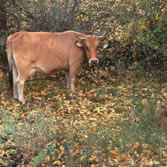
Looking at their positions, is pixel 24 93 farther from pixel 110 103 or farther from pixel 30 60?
pixel 110 103

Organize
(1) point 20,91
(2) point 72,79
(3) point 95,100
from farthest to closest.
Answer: (2) point 72,79 → (3) point 95,100 → (1) point 20,91

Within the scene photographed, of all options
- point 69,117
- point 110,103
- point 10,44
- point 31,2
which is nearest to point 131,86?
point 110,103

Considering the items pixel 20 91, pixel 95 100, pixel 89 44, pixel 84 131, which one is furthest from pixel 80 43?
pixel 84 131

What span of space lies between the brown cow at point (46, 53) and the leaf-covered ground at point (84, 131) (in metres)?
0.51

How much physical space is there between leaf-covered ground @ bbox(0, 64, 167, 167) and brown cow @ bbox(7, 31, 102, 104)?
51cm

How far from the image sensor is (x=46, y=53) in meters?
7.27

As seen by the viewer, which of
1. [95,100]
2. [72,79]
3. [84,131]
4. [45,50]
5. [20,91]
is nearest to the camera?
[84,131]

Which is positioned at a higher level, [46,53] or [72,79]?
[46,53]

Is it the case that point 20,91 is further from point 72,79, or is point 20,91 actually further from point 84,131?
point 84,131

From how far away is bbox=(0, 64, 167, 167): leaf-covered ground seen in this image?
4391 millimetres

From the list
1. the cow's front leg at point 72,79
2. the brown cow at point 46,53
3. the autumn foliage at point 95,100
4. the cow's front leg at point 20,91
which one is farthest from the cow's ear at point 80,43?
the cow's front leg at point 20,91

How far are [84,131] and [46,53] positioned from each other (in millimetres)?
2776

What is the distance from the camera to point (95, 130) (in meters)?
4.99

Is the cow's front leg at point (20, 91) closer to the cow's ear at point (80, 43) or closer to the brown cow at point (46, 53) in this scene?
the brown cow at point (46, 53)
